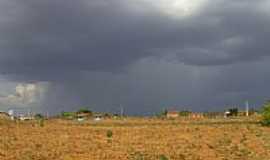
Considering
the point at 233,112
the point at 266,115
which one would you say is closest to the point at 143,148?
the point at 266,115

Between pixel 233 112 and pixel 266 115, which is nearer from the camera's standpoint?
pixel 266 115

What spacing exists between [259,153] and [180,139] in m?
12.5

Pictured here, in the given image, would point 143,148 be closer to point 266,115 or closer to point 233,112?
point 266,115

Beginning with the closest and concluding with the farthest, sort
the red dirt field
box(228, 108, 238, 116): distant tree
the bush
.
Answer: the red dirt field, the bush, box(228, 108, 238, 116): distant tree

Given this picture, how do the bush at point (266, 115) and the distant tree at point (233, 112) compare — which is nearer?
the bush at point (266, 115)

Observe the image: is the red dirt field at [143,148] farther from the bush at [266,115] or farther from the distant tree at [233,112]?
Result: the distant tree at [233,112]

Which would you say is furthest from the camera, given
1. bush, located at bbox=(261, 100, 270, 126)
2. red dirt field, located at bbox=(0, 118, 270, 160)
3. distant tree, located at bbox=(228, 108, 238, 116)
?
distant tree, located at bbox=(228, 108, 238, 116)

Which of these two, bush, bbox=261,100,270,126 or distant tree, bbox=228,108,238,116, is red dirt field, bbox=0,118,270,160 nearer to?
bush, bbox=261,100,270,126

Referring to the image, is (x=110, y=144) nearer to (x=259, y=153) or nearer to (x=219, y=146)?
(x=219, y=146)

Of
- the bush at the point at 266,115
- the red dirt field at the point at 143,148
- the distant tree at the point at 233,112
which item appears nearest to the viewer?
the red dirt field at the point at 143,148

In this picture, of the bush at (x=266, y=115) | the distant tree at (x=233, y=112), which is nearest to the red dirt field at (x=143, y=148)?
the bush at (x=266, y=115)

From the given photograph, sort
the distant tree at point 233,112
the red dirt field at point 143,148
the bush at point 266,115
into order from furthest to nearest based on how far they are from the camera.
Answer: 1. the distant tree at point 233,112
2. the bush at point 266,115
3. the red dirt field at point 143,148

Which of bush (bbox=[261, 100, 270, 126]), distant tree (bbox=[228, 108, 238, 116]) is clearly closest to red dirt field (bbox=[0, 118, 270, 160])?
bush (bbox=[261, 100, 270, 126])

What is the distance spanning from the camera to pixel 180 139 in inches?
1901
